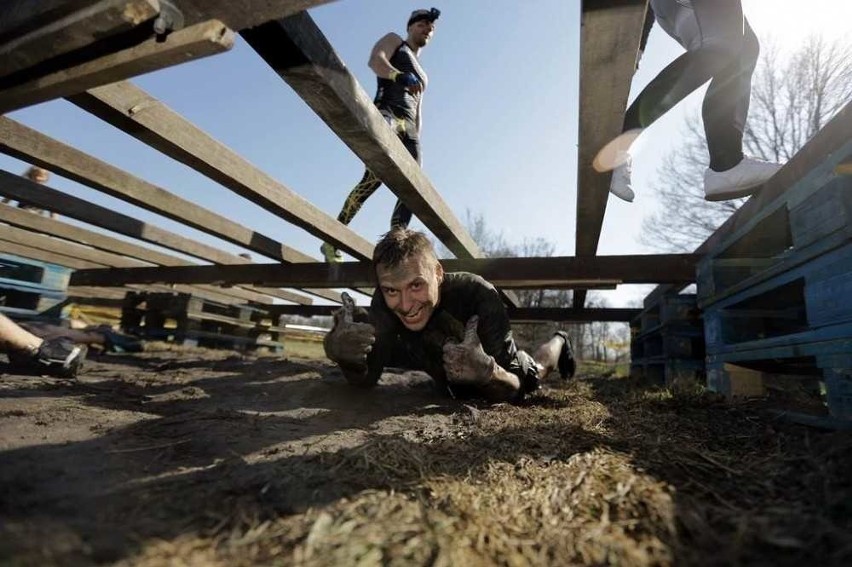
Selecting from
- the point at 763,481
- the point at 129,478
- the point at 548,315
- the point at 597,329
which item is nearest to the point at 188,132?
the point at 129,478

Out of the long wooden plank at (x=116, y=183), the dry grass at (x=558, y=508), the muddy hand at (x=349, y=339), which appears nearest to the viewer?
the dry grass at (x=558, y=508)

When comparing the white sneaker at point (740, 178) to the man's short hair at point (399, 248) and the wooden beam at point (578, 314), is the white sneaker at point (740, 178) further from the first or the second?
the wooden beam at point (578, 314)

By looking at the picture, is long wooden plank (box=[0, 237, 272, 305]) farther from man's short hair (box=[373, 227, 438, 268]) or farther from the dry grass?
the dry grass

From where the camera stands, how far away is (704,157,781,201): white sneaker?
232 cm

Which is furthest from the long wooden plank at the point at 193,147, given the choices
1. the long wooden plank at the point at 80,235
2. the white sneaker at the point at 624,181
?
the long wooden plank at the point at 80,235

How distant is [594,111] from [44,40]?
2.02 metres

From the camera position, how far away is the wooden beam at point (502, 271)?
150 inches

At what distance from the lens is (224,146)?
101 inches

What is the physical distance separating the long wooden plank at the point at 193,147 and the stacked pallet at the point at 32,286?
3.61 metres

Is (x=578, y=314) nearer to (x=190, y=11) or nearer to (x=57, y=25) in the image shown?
(x=190, y=11)

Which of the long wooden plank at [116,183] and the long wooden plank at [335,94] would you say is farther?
the long wooden plank at [116,183]

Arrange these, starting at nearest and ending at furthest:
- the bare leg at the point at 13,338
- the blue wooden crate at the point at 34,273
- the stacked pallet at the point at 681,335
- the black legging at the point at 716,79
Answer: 1. the black legging at the point at 716,79
2. the bare leg at the point at 13,338
3. the stacked pallet at the point at 681,335
4. the blue wooden crate at the point at 34,273

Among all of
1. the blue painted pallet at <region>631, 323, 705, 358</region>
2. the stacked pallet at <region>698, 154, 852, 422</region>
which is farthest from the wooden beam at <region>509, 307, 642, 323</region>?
the stacked pallet at <region>698, 154, 852, 422</region>

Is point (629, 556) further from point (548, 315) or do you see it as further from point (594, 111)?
point (548, 315)
